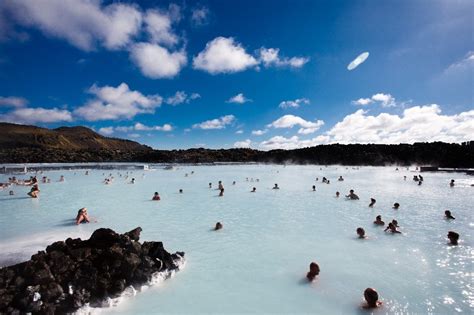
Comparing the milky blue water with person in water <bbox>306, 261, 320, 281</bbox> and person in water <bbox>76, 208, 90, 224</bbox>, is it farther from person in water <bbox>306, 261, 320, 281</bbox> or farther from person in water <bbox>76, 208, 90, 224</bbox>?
person in water <bbox>76, 208, 90, 224</bbox>

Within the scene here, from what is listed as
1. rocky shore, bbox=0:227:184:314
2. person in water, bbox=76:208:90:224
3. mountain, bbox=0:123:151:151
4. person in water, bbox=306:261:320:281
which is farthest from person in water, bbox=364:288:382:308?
mountain, bbox=0:123:151:151

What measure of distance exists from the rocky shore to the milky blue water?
1.60 ft

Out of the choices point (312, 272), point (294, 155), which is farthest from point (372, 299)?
point (294, 155)

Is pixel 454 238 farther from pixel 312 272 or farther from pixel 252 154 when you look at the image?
pixel 252 154

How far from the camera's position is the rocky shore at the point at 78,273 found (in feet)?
17.4

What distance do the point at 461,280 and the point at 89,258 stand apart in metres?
8.42

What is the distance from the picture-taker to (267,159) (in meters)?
99.7

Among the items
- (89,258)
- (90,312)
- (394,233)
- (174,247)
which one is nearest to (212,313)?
(90,312)

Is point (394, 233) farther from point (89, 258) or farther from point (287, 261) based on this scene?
point (89, 258)

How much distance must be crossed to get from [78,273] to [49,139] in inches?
5273

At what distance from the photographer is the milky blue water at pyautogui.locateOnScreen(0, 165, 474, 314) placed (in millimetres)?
6148

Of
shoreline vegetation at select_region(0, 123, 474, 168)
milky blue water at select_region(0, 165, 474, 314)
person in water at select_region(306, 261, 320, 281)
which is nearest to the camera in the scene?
milky blue water at select_region(0, 165, 474, 314)

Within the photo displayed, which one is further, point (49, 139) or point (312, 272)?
point (49, 139)

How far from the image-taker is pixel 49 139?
119 meters
